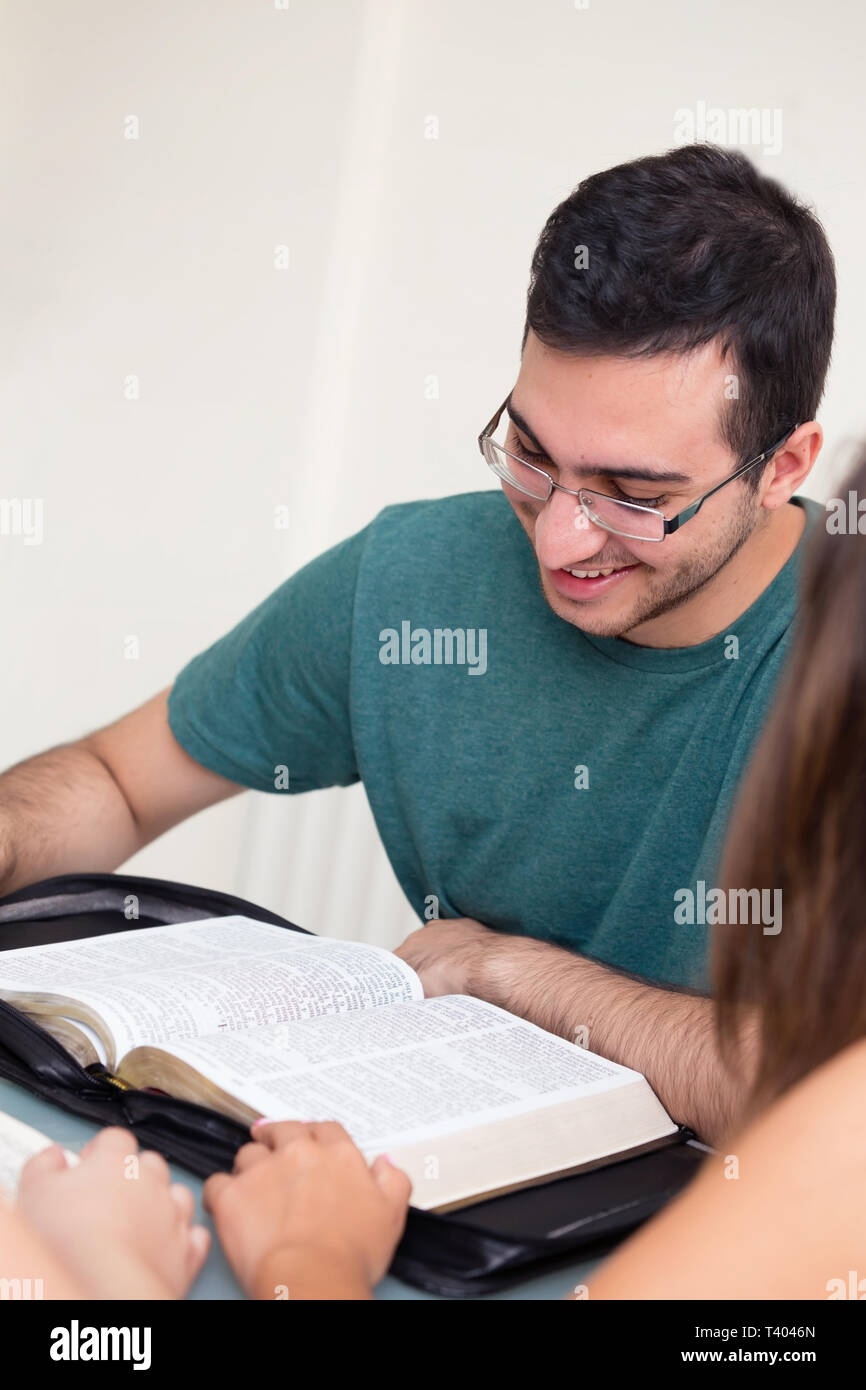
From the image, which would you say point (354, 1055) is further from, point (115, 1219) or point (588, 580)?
point (588, 580)

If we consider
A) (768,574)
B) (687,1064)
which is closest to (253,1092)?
(687,1064)

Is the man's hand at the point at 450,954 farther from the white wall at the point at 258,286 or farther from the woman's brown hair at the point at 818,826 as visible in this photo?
the white wall at the point at 258,286

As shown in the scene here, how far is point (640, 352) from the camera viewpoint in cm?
113

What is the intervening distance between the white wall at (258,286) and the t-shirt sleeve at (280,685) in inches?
30.1

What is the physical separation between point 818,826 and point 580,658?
0.67m

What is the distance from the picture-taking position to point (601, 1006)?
0.99 metres

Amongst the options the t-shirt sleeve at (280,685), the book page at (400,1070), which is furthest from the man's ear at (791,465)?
the book page at (400,1070)

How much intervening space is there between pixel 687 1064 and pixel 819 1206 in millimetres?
347

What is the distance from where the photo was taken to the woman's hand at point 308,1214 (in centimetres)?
65

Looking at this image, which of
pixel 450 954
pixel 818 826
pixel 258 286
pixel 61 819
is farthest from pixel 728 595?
pixel 258 286

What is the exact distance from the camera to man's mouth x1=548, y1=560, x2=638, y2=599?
1.23 m

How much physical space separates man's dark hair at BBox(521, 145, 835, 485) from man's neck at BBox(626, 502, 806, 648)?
0.10 metres

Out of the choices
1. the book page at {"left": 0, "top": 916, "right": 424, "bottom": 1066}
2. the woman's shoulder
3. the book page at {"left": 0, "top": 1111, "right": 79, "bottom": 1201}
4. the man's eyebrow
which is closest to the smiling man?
the man's eyebrow

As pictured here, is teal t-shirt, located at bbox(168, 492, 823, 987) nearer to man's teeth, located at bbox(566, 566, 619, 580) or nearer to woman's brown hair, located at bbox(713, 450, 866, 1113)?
man's teeth, located at bbox(566, 566, 619, 580)
